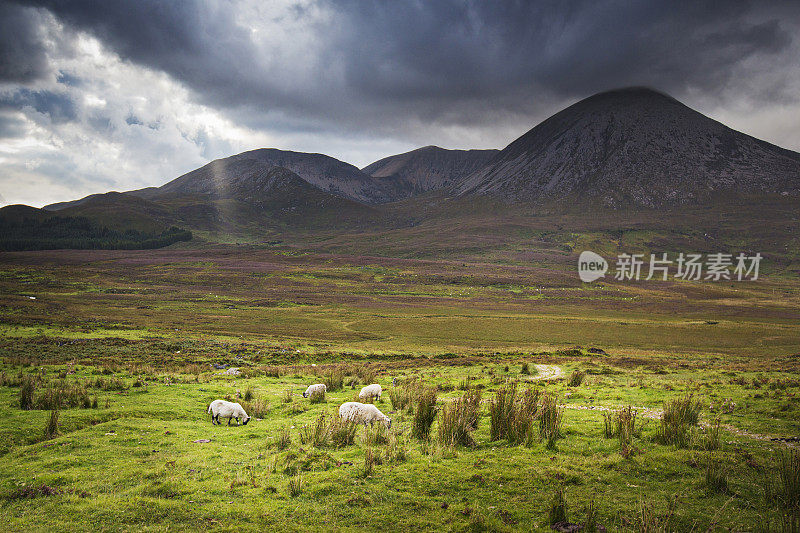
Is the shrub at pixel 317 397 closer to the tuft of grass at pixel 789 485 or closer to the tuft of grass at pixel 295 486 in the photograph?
the tuft of grass at pixel 295 486

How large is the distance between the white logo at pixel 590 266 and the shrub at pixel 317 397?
120 meters

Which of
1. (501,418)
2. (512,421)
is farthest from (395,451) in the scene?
(512,421)

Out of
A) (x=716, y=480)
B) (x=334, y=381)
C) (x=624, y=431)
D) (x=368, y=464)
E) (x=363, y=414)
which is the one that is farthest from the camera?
(x=334, y=381)

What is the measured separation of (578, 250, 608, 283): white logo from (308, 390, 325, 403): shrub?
12025 cm

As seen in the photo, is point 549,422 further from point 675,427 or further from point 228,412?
point 228,412

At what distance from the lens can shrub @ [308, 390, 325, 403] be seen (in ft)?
57.1

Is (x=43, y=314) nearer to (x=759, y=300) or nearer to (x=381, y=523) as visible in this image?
(x=381, y=523)

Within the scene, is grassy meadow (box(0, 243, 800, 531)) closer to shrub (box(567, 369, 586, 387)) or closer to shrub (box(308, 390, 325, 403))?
shrub (box(567, 369, 586, 387))

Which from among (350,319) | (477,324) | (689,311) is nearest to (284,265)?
(350,319)

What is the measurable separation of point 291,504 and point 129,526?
2731 millimetres

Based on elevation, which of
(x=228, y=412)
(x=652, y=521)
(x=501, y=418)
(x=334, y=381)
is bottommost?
(x=334, y=381)

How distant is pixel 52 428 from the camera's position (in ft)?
37.0

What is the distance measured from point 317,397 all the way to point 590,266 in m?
160

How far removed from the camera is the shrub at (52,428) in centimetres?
1108
